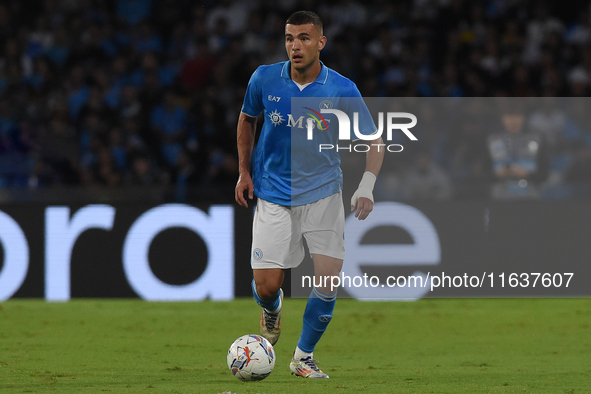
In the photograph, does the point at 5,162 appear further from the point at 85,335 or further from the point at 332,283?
the point at 332,283

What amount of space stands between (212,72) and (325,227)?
6.38 metres

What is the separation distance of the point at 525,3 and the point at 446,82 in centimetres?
203

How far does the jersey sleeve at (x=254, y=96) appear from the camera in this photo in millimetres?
5355

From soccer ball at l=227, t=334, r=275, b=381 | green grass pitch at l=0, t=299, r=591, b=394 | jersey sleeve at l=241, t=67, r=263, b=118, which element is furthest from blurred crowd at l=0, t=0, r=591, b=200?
soccer ball at l=227, t=334, r=275, b=381

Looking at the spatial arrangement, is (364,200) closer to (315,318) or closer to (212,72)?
(315,318)

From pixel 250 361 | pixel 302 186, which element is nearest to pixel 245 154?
pixel 302 186

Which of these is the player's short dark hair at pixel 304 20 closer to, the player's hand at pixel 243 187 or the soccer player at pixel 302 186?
the soccer player at pixel 302 186

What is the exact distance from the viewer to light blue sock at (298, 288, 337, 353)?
5.19m

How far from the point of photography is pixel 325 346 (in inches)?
256

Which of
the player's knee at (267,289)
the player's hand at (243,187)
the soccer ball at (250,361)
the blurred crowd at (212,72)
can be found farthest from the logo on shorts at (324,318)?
the blurred crowd at (212,72)

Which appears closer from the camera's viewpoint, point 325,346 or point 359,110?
point 359,110

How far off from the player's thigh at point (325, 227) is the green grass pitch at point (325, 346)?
0.75 m

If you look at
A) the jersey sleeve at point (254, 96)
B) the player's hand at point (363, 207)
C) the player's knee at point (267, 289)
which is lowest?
the player's knee at point (267, 289)

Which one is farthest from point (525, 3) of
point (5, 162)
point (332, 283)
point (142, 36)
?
point (332, 283)
